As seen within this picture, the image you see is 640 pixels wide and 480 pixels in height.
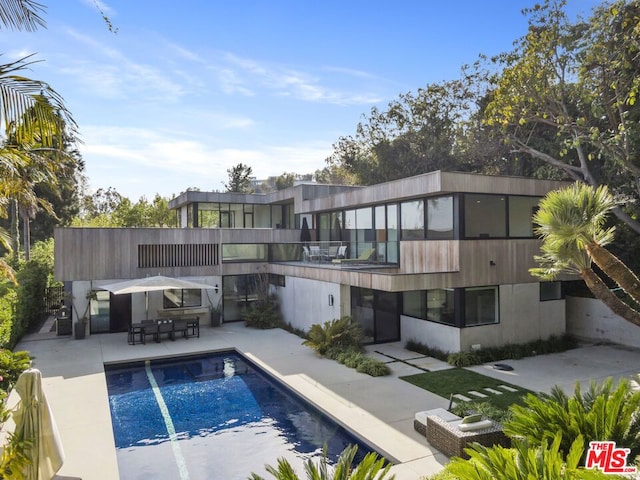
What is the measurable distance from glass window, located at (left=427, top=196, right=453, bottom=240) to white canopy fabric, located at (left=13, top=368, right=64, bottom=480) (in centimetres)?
1170

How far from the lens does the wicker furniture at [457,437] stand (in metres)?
7.43

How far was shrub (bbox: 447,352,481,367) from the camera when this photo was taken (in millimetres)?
13500

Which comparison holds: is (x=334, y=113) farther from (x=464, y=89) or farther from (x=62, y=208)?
(x=62, y=208)

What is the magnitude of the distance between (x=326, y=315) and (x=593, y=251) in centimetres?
1062

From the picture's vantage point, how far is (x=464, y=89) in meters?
30.7

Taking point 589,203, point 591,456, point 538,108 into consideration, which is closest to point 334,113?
point 538,108

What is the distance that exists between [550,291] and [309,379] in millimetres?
9564

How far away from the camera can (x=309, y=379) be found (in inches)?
484

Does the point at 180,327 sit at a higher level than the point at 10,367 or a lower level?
lower

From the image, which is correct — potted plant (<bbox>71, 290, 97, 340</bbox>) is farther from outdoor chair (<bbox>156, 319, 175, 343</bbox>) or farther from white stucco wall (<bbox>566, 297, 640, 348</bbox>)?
white stucco wall (<bbox>566, 297, 640, 348</bbox>)

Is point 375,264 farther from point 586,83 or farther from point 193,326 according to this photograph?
point 586,83

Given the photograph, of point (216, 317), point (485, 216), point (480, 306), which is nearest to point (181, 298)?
point (216, 317)

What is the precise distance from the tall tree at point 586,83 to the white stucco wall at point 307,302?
32.3ft

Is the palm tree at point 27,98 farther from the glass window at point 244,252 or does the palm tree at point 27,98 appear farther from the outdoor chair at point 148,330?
the glass window at point 244,252
